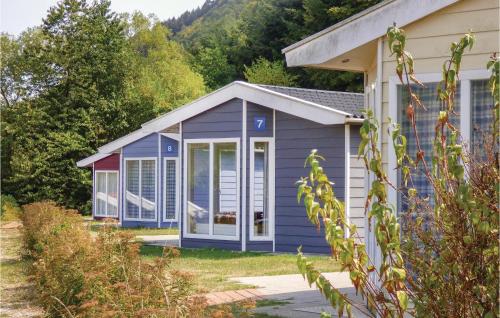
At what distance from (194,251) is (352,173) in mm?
3771

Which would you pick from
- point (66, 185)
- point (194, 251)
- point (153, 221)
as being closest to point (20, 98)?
point (66, 185)

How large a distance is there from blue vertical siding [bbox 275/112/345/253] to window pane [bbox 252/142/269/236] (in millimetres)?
255

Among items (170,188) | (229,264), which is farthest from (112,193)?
(229,264)

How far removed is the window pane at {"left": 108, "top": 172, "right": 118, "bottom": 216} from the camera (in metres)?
28.2

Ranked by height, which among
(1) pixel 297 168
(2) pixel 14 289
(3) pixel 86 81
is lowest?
(2) pixel 14 289

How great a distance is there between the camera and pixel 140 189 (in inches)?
979

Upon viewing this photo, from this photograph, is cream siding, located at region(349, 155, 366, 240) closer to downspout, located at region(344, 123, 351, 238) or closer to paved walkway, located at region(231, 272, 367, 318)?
downspout, located at region(344, 123, 351, 238)

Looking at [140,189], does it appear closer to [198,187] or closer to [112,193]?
[112,193]

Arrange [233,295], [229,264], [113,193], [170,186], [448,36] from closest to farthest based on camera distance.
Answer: [448,36]
[233,295]
[229,264]
[170,186]
[113,193]

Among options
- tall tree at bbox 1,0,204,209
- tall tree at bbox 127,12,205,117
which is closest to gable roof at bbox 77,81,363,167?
tall tree at bbox 1,0,204,209

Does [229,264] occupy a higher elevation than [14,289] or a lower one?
higher

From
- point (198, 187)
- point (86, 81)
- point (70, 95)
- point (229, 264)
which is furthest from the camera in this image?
point (86, 81)

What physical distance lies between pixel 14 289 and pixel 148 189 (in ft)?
44.3

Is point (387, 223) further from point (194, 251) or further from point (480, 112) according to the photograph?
point (194, 251)
